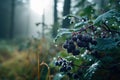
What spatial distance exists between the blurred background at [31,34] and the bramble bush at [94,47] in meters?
0.36

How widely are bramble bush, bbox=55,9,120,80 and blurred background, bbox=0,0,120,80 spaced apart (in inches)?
14.0

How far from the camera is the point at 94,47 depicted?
308 cm

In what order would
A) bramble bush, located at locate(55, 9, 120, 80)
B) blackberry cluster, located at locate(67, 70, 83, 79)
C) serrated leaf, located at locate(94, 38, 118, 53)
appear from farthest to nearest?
blackberry cluster, located at locate(67, 70, 83, 79) → bramble bush, located at locate(55, 9, 120, 80) → serrated leaf, located at locate(94, 38, 118, 53)

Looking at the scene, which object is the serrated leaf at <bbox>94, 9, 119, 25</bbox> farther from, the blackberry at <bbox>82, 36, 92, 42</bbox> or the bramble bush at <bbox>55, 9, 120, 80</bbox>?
the blackberry at <bbox>82, 36, 92, 42</bbox>

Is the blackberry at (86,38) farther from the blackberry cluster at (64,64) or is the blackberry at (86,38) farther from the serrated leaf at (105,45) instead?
the blackberry cluster at (64,64)

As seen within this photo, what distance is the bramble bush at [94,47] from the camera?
3.12 metres

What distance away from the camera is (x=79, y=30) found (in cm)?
339

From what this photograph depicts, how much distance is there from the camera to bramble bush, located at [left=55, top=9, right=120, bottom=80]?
312 centimetres

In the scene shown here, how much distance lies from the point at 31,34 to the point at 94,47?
2693 cm

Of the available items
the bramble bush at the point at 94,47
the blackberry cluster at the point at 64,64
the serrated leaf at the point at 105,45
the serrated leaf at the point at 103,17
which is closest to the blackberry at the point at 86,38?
the bramble bush at the point at 94,47

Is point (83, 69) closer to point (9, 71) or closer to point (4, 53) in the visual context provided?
point (9, 71)

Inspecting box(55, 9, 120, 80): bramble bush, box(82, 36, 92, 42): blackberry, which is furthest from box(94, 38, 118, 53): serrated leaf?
box(82, 36, 92, 42): blackberry

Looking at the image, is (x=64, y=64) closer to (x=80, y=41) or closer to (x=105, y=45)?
(x=80, y=41)

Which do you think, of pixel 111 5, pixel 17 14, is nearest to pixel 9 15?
pixel 17 14
